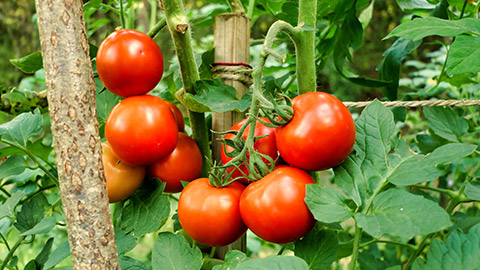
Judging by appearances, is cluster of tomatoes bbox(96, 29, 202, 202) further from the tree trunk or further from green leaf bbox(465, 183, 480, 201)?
green leaf bbox(465, 183, 480, 201)

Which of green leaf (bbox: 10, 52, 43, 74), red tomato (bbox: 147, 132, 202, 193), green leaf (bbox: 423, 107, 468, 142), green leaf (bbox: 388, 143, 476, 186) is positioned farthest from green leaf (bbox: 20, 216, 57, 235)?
green leaf (bbox: 423, 107, 468, 142)

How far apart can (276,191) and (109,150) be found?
0.25 metres

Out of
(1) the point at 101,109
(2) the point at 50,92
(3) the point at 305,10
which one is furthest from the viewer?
(1) the point at 101,109

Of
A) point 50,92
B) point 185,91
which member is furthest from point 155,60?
point 50,92

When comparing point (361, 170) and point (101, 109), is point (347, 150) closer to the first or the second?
point (361, 170)

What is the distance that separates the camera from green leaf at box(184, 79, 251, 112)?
0.52 metres

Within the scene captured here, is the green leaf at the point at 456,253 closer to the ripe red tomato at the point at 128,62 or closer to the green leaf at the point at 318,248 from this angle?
the green leaf at the point at 318,248

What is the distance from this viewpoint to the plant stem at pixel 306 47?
50 centimetres

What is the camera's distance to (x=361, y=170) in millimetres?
451

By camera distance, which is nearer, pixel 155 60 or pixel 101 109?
pixel 155 60

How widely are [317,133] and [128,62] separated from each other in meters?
0.24

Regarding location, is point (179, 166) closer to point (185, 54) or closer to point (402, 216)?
point (185, 54)

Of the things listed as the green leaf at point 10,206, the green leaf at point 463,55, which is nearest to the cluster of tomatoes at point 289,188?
the green leaf at point 463,55

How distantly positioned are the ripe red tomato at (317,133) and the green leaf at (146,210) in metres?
0.17
